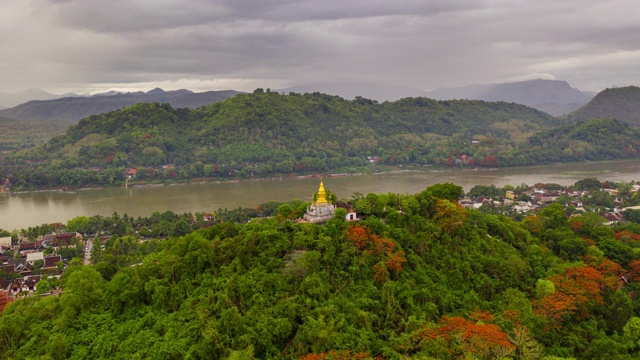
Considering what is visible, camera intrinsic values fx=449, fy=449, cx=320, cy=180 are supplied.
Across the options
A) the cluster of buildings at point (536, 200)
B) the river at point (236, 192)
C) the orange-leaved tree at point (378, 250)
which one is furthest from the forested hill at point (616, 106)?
the orange-leaved tree at point (378, 250)

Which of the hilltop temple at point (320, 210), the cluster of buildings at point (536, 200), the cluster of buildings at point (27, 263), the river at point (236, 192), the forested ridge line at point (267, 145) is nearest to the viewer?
the hilltop temple at point (320, 210)

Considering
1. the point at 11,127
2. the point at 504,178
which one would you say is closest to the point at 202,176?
the point at 504,178

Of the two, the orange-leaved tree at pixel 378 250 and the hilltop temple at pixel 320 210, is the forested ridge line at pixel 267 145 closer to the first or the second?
the hilltop temple at pixel 320 210

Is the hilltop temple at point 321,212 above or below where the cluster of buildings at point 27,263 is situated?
above

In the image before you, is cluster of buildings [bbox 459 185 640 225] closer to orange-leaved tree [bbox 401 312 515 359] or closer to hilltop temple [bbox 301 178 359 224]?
hilltop temple [bbox 301 178 359 224]

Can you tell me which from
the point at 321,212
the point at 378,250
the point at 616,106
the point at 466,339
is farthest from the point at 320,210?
the point at 616,106

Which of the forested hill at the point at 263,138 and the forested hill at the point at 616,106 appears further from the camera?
the forested hill at the point at 616,106

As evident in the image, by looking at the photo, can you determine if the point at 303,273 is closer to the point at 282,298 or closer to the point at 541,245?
the point at 282,298
